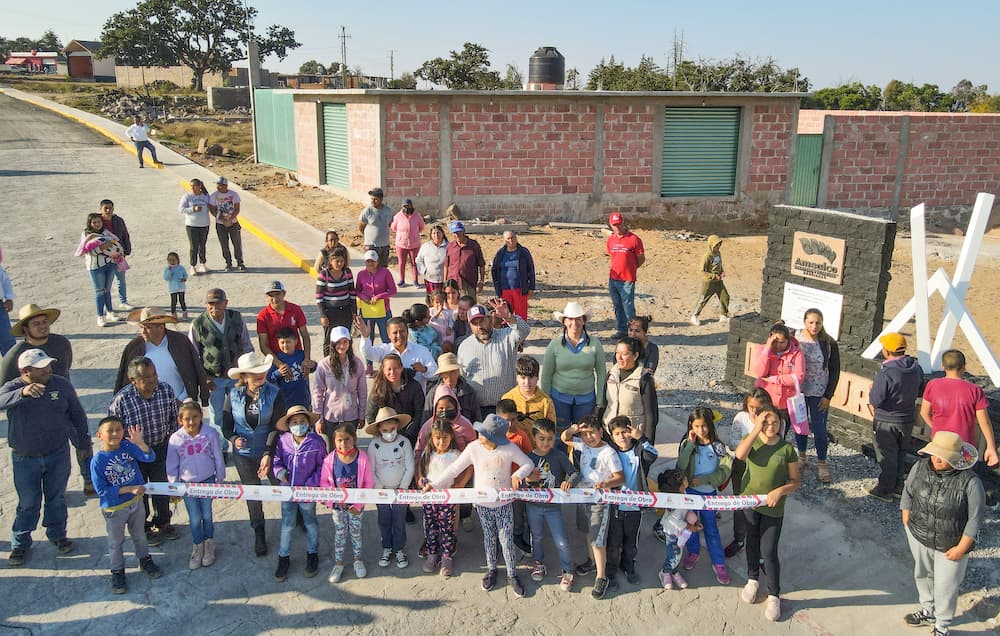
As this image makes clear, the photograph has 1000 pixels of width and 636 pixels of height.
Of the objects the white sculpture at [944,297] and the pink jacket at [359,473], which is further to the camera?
the white sculpture at [944,297]

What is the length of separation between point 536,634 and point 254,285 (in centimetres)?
957

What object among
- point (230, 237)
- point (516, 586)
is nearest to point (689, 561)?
point (516, 586)

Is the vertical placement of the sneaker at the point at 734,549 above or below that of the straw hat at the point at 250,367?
below

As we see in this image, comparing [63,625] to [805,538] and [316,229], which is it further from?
[316,229]

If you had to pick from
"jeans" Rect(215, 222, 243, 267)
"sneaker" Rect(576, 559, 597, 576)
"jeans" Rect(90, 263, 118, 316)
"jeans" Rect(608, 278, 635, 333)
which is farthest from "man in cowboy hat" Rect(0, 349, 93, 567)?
"jeans" Rect(215, 222, 243, 267)

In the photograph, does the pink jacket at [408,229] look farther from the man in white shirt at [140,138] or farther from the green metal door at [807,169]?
the man in white shirt at [140,138]

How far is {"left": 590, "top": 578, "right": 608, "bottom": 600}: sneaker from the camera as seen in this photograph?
18.5 ft

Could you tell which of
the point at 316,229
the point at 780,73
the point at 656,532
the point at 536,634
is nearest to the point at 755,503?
the point at 656,532

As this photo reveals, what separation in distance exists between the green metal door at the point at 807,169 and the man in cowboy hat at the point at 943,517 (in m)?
17.2

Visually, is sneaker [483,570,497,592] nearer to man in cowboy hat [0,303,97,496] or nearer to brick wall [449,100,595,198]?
man in cowboy hat [0,303,97,496]

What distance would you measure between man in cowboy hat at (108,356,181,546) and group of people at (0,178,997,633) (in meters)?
0.02

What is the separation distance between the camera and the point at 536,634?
5.27 meters

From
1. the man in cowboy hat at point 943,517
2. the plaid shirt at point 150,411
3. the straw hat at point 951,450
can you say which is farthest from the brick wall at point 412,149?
the straw hat at point 951,450

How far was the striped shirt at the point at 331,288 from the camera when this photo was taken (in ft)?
29.0
